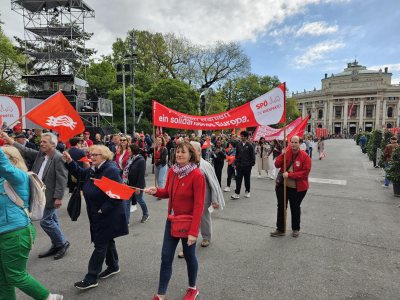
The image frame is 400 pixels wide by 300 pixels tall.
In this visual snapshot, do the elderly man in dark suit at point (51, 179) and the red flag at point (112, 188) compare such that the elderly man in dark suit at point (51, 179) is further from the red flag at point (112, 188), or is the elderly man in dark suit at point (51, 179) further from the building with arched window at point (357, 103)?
the building with arched window at point (357, 103)

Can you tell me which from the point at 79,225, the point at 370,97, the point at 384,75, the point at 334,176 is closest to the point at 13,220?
the point at 79,225

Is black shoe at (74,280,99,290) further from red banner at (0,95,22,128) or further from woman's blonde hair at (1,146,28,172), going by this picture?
red banner at (0,95,22,128)

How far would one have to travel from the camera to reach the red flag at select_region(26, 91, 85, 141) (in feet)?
13.9

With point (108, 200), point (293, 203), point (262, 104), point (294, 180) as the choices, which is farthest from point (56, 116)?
point (293, 203)

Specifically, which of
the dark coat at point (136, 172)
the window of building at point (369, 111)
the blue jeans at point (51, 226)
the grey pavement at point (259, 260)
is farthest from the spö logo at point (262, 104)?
the window of building at point (369, 111)

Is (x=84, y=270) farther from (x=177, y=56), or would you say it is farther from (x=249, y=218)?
(x=177, y=56)

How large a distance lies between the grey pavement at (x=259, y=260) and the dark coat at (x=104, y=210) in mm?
678

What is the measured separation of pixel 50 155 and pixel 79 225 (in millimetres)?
2035

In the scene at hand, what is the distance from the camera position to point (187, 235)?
272 centimetres

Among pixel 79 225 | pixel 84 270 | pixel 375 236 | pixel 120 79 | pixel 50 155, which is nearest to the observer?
pixel 84 270

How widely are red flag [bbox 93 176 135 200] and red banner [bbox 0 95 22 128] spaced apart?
12004 millimetres

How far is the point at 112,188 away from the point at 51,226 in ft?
5.49

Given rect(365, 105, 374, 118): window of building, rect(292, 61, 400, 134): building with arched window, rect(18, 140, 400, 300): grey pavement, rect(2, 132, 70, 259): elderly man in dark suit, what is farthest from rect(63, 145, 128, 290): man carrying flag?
rect(365, 105, 374, 118): window of building

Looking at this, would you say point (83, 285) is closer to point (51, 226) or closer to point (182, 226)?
point (51, 226)
